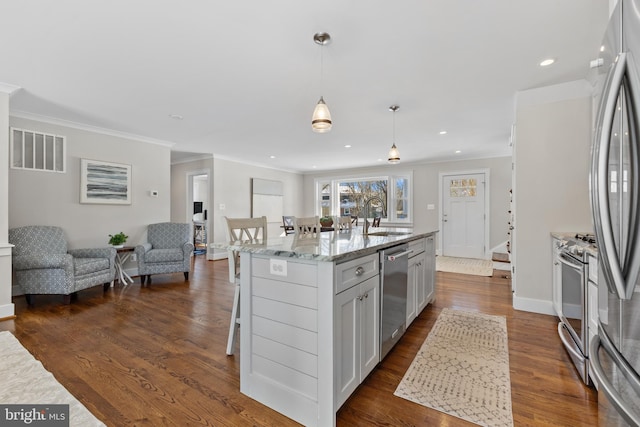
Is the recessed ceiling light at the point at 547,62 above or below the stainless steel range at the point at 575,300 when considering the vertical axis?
above

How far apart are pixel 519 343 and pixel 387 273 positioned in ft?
4.76

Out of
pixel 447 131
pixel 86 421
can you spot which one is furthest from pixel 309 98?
pixel 86 421

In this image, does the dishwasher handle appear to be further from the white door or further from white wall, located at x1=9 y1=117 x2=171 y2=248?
the white door

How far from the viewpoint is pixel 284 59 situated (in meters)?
2.46

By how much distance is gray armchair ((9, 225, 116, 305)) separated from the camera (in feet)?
11.0

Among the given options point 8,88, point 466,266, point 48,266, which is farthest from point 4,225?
point 466,266

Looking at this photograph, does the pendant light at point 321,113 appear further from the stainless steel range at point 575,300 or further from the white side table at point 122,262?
the white side table at point 122,262

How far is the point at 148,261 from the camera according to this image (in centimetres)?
440

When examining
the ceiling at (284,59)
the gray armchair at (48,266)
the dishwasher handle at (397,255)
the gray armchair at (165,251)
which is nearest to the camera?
the ceiling at (284,59)

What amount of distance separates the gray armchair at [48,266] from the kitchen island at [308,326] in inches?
113

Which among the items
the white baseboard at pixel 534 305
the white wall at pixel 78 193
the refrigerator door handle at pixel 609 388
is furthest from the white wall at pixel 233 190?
the refrigerator door handle at pixel 609 388

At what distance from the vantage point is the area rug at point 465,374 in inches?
64.5

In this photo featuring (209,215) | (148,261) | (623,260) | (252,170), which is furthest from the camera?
(252,170)

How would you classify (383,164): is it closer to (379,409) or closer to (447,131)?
(447,131)
